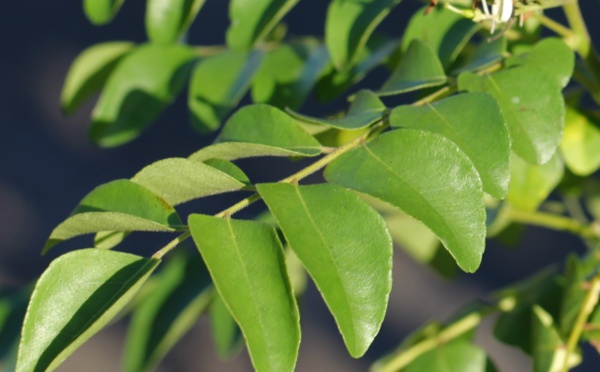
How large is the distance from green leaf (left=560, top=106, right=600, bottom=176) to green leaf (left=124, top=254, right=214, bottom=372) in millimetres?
346

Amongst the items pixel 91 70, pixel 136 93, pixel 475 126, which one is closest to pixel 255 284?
pixel 475 126

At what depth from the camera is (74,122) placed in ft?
9.30

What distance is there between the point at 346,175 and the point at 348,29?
0.68ft

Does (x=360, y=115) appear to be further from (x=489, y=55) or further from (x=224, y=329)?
(x=224, y=329)

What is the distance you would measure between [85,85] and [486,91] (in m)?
0.47

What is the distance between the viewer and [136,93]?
2.60ft

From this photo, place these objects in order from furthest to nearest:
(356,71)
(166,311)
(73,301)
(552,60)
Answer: (166,311), (356,71), (552,60), (73,301)

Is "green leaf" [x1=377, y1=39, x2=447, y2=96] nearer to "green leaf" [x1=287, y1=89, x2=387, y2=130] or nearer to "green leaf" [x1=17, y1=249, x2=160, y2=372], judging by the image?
"green leaf" [x1=287, y1=89, x2=387, y2=130]

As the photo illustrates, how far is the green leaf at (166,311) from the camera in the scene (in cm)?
85

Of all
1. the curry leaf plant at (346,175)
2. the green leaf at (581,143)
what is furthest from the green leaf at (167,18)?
the green leaf at (581,143)

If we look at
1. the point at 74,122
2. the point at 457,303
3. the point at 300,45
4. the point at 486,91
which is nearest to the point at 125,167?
the point at 74,122

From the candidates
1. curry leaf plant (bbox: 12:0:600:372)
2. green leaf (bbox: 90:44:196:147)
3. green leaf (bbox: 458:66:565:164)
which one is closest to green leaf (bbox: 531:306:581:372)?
curry leaf plant (bbox: 12:0:600:372)

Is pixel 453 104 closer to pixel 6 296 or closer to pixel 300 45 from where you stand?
pixel 300 45

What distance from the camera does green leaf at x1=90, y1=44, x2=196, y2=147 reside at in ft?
2.61
